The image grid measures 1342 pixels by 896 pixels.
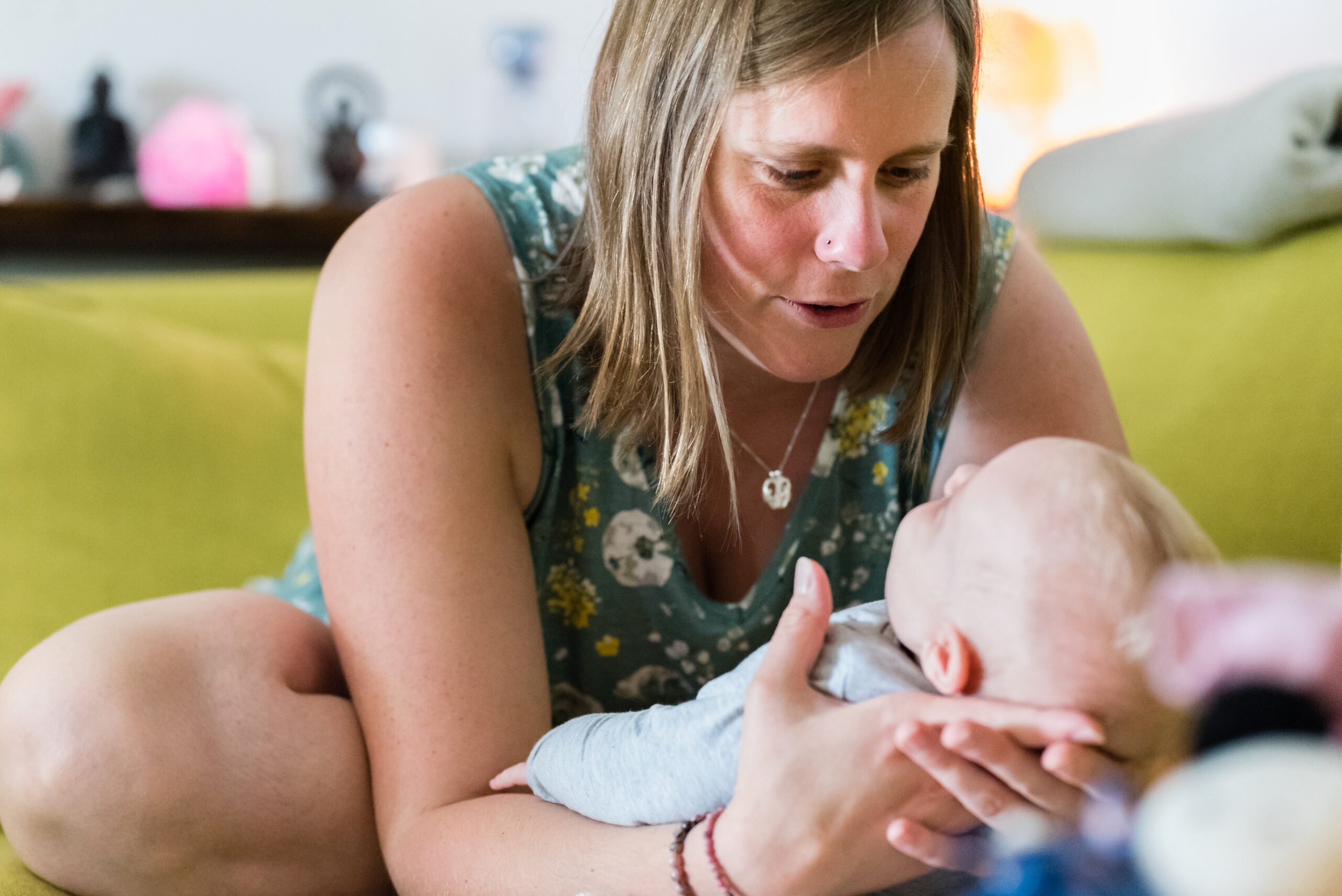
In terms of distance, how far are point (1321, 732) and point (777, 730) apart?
15.1 inches

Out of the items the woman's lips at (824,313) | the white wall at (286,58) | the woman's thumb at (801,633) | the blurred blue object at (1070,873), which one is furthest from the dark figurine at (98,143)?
the blurred blue object at (1070,873)

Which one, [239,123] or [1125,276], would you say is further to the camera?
[239,123]

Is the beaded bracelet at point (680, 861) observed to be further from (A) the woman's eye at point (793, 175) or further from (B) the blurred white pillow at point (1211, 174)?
(B) the blurred white pillow at point (1211, 174)

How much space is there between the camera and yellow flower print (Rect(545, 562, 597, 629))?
1.18 m

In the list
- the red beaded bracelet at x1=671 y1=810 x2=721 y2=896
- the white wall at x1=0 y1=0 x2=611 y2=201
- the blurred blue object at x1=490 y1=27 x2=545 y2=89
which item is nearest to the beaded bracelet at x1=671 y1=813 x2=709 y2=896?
Result: the red beaded bracelet at x1=671 y1=810 x2=721 y2=896

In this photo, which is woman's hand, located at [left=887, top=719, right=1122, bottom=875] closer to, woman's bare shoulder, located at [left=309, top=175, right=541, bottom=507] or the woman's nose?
the woman's nose

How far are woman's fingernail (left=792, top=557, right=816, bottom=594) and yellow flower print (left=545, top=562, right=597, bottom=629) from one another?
0.37 metres

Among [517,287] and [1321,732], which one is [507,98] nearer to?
[517,287]

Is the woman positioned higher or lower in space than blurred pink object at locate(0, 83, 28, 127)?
lower

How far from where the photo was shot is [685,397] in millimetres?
1030

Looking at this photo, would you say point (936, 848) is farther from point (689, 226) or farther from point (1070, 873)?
point (689, 226)

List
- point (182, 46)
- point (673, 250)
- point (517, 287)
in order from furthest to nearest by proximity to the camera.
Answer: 1. point (182, 46)
2. point (517, 287)
3. point (673, 250)

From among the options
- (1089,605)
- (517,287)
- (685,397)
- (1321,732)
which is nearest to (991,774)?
(1089,605)

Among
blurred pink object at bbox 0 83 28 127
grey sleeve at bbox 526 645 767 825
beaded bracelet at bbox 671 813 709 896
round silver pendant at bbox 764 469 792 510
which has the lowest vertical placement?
beaded bracelet at bbox 671 813 709 896
